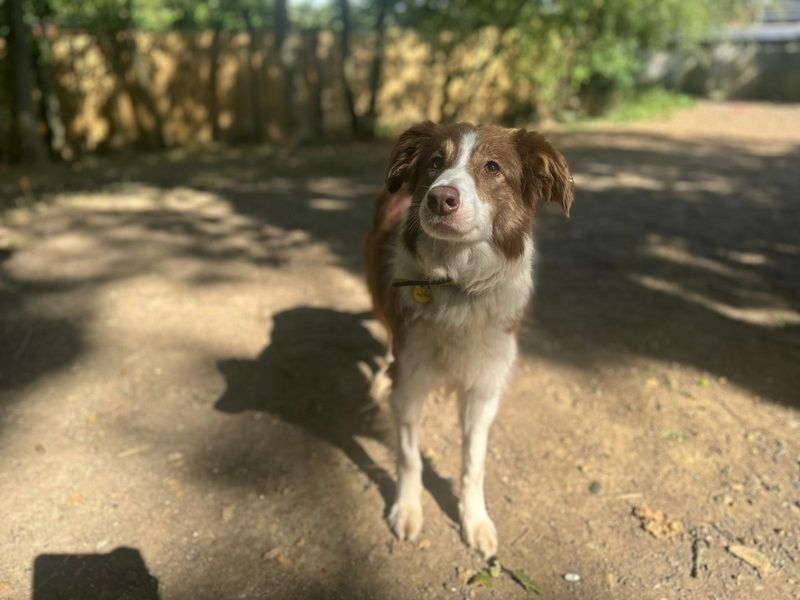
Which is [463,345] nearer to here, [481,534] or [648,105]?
[481,534]

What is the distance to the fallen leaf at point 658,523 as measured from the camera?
114 inches

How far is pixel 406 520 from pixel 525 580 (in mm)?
588

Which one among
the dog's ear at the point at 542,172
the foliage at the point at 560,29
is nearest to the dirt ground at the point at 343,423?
the dog's ear at the point at 542,172

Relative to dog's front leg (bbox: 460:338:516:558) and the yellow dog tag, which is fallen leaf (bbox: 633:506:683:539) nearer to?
dog's front leg (bbox: 460:338:516:558)

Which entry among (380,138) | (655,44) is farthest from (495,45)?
(655,44)

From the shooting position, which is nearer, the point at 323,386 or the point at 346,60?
the point at 323,386

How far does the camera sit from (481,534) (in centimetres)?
284

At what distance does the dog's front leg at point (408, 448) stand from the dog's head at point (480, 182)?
2.09 ft

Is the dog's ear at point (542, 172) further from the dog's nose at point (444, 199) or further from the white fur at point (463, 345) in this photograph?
the dog's nose at point (444, 199)

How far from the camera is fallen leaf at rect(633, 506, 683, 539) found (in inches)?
114

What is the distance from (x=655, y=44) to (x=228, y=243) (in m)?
12.1

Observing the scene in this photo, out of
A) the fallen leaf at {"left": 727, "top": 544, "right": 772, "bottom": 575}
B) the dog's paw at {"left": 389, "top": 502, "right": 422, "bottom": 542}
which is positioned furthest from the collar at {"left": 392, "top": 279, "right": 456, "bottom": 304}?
the fallen leaf at {"left": 727, "top": 544, "right": 772, "bottom": 575}

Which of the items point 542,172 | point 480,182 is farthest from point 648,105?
point 480,182

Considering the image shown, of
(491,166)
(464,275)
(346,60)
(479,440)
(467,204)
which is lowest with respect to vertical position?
(479,440)
